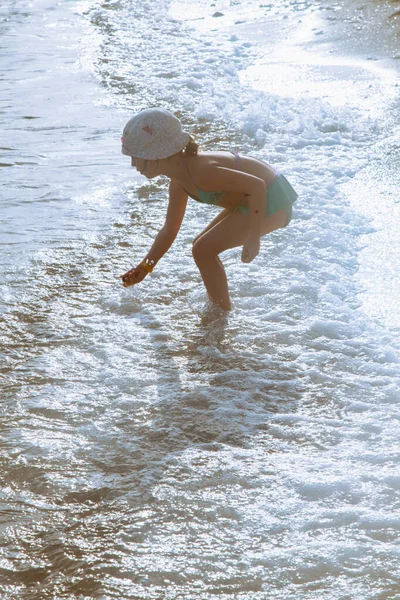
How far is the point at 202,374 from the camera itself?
3.81m

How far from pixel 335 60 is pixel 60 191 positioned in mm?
4330

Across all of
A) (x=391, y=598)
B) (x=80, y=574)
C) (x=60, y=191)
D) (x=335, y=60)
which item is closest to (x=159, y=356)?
(x=80, y=574)

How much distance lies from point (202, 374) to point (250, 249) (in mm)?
643

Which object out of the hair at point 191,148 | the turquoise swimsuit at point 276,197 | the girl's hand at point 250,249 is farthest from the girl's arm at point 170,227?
the girl's hand at point 250,249

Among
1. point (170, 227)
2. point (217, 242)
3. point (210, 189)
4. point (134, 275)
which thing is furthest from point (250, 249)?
point (134, 275)

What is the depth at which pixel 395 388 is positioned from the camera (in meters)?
3.54

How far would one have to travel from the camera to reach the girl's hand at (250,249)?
12.6ft

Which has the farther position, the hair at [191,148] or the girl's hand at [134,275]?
the girl's hand at [134,275]

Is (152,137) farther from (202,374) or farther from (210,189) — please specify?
(202,374)

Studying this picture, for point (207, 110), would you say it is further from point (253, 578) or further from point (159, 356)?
point (253, 578)

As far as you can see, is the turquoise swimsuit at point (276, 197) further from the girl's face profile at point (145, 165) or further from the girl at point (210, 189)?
the girl's face profile at point (145, 165)

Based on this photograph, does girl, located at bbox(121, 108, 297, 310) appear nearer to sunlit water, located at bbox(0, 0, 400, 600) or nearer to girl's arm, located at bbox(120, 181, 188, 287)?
girl's arm, located at bbox(120, 181, 188, 287)

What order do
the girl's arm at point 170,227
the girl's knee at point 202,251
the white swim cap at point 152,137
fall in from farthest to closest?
the girl's arm at point 170,227 < the girl's knee at point 202,251 < the white swim cap at point 152,137

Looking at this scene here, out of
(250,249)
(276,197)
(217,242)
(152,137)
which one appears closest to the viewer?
(152,137)
